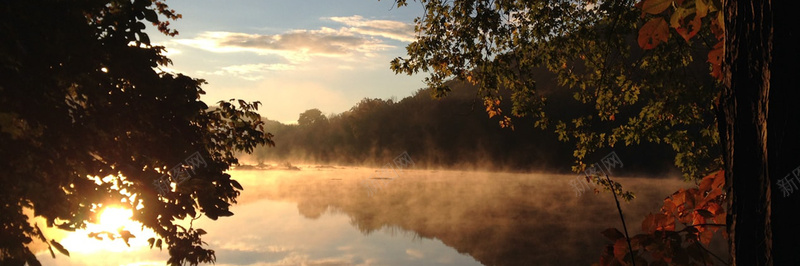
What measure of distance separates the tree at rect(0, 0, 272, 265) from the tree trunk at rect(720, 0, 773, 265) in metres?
5.79

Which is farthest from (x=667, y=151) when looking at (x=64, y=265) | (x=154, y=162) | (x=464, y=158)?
(x=154, y=162)

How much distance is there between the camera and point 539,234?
87.5 feet

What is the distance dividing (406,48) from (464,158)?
189ft

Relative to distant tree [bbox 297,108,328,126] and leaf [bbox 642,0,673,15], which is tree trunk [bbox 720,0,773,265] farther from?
distant tree [bbox 297,108,328,126]

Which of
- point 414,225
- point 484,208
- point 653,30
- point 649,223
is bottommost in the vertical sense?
point 414,225

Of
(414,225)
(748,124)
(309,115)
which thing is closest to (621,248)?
(748,124)

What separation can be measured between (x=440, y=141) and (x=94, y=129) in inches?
2460

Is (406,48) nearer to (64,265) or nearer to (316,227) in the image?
(64,265)

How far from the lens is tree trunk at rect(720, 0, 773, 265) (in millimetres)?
2027

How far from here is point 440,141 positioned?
69062 mm

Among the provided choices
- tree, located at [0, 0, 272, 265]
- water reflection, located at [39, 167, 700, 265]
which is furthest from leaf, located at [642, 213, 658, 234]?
water reflection, located at [39, 167, 700, 265]

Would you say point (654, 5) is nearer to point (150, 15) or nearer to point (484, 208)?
point (150, 15)

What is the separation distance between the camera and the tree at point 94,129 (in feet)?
21.0

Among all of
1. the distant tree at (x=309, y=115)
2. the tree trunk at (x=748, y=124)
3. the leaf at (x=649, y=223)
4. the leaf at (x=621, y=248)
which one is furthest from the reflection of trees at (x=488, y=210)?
the distant tree at (x=309, y=115)
